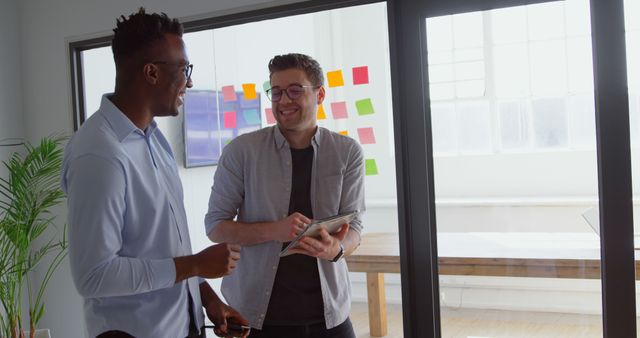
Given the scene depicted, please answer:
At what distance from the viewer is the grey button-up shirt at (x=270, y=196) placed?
2012 mm

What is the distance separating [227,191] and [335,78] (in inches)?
38.8

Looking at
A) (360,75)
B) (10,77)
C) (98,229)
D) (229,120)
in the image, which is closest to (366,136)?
(360,75)

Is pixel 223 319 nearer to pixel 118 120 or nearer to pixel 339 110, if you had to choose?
pixel 118 120

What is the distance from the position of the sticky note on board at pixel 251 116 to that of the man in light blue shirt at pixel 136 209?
1.52 metres

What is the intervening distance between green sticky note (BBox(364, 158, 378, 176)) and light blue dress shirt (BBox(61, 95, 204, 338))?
54.6 inches

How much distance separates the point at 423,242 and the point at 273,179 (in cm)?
93

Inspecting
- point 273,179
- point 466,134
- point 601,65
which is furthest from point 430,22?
point 273,179

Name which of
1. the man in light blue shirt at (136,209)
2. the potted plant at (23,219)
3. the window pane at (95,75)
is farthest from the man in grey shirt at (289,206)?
the window pane at (95,75)

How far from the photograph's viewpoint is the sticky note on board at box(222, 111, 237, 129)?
123 inches

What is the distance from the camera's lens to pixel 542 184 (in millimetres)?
2607

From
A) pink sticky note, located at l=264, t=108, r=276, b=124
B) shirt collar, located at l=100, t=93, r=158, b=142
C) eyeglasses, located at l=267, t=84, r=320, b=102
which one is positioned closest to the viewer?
shirt collar, located at l=100, t=93, r=158, b=142

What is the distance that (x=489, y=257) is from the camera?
269cm

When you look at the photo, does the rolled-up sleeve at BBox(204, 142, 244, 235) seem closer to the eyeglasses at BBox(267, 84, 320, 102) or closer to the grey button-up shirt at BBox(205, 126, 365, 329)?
the grey button-up shirt at BBox(205, 126, 365, 329)

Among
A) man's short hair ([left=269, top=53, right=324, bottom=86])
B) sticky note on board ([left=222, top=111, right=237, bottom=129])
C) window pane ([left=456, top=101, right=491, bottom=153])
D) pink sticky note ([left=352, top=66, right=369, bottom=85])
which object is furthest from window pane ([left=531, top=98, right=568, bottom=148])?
sticky note on board ([left=222, top=111, right=237, bottom=129])
